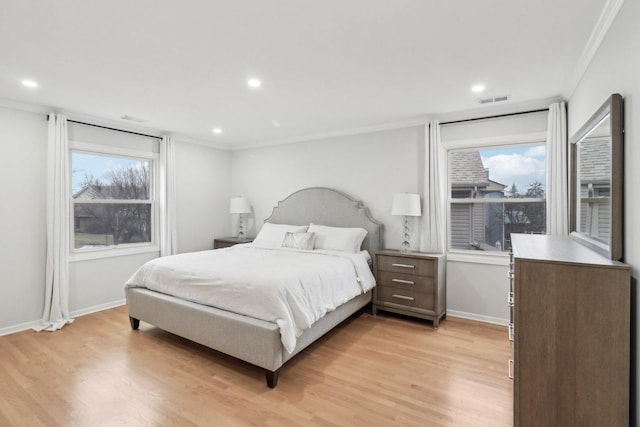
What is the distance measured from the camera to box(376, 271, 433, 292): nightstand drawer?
3.55 m

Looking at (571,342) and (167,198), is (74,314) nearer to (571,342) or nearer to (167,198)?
(167,198)

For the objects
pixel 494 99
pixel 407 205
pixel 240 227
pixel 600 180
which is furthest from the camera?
pixel 240 227

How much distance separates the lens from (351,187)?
14.8 ft

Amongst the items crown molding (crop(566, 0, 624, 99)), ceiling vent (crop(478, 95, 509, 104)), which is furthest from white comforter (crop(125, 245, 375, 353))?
crown molding (crop(566, 0, 624, 99))

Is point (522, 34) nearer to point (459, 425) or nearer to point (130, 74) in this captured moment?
point (459, 425)

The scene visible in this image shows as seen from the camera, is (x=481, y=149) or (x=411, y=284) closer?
(x=411, y=284)

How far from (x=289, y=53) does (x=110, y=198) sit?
11.4 ft

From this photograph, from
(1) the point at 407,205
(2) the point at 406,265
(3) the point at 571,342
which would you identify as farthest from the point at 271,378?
(1) the point at 407,205

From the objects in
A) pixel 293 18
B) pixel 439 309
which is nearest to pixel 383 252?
pixel 439 309

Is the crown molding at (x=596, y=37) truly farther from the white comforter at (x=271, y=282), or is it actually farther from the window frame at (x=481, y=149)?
the white comforter at (x=271, y=282)

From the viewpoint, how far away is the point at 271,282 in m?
2.52

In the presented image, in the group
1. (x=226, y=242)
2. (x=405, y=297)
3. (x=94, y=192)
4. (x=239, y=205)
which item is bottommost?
(x=405, y=297)

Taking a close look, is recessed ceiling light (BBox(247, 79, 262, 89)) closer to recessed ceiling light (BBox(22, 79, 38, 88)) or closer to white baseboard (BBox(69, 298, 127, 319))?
recessed ceiling light (BBox(22, 79, 38, 88))

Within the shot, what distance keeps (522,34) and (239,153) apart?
462 centimetres
